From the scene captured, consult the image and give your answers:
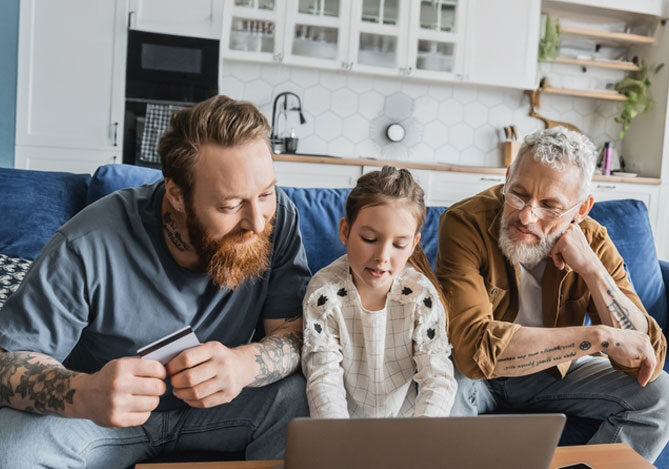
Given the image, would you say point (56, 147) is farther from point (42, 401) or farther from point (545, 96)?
point (545, 96)

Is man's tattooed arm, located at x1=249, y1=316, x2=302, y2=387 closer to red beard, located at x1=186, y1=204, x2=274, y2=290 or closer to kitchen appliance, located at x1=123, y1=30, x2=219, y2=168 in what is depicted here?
red beard, located at x1=186, y1=204, x2=274, y2=290

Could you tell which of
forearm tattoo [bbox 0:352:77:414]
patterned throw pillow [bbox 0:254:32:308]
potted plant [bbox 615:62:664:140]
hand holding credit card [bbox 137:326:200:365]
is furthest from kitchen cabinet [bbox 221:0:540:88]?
hand holding credit card [bbox 137:326:200:365]

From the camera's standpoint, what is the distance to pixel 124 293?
4.52 feet

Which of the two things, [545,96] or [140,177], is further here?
[545,96]

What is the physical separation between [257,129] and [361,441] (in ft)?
2.36

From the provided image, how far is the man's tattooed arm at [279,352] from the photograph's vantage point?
1395 mm

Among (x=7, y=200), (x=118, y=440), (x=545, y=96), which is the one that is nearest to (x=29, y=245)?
(x=7, y=200)

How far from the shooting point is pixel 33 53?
13.1 feet

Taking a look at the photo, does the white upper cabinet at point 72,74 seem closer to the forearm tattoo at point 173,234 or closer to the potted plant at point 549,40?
the forearm tattoo at point 173,234

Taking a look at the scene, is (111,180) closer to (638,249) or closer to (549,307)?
(549,307)

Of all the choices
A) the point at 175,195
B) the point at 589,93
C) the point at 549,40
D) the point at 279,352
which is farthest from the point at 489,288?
the point at 589,93

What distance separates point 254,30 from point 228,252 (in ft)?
11.1

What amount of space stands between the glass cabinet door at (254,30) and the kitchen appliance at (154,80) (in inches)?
9.3

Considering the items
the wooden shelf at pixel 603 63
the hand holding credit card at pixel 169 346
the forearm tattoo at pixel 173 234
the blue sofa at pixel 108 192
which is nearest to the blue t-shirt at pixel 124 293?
the forearm tattoo at pixel 173 234
